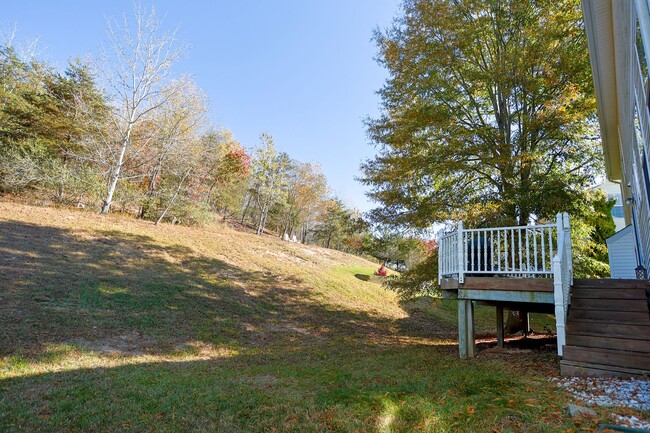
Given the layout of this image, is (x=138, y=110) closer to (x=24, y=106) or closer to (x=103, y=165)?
(x=103, y=165)

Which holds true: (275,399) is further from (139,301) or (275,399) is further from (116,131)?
(116,131)

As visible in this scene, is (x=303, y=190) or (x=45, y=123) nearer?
(x=45, y=123)

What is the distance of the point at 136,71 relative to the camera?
13.7m

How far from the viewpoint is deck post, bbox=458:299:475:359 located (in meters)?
5.69

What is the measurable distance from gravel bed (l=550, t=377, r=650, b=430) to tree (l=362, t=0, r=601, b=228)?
13.5ft

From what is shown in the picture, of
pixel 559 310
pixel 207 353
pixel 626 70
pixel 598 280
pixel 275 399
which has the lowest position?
pixel 207 353

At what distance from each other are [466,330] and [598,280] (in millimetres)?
2277

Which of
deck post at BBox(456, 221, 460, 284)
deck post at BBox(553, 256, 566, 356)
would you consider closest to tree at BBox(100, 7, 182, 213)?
deck post at BBox(456, 221, 460, 284)

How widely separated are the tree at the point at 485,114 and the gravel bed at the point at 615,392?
410 cm

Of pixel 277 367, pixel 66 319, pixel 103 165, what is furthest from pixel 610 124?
pixel 103 165

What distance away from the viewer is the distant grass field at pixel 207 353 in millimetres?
3010

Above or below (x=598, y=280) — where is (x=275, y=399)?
below

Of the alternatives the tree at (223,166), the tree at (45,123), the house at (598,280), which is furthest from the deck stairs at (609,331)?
the tree at (223,166)

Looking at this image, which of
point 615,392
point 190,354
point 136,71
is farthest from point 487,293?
point 136,71
